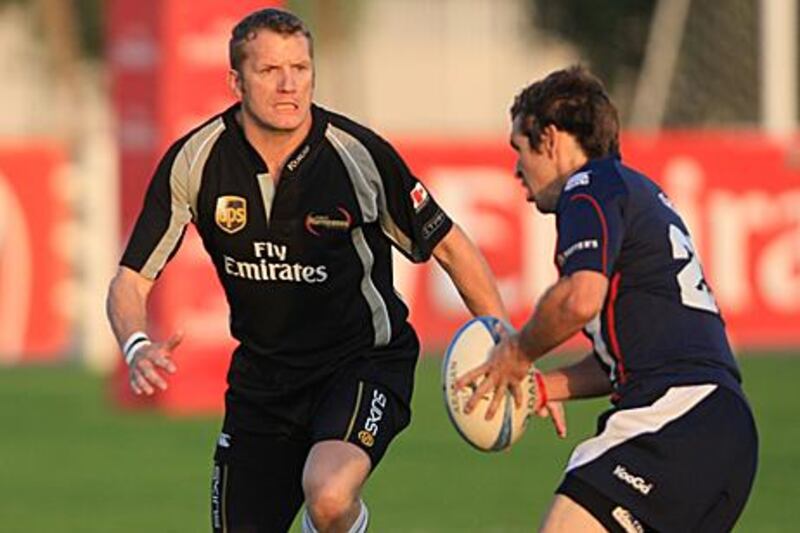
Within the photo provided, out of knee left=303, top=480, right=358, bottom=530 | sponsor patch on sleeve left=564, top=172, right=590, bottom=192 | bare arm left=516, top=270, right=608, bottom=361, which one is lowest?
knee left=303, top=480, right=358, bottom=530

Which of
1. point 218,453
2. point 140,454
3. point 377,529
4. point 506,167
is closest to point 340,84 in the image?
point 506,167

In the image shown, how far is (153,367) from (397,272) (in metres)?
16.6

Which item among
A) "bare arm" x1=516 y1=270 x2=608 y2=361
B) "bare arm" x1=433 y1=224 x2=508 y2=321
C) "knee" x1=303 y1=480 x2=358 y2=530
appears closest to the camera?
"bare arm" x1=516 y1=270 x2=608 y2=361

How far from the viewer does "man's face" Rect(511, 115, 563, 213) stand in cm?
776

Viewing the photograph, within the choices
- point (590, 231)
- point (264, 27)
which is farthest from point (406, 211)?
point (590, 231)

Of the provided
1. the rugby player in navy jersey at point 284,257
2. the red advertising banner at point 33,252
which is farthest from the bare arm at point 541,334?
the red advertising banner at point 33,252

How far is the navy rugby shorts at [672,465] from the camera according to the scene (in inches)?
293

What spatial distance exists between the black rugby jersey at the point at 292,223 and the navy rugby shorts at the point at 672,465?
1.83 metres

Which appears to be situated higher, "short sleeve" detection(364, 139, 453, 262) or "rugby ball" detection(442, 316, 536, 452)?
"short sleeve" detection(364, 139, 453, 262)

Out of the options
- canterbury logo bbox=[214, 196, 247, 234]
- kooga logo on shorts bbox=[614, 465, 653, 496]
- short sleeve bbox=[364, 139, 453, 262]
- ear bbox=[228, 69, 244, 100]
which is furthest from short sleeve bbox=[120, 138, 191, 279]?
kooga logo on shorts bbox=[614, 465, 653, 496]

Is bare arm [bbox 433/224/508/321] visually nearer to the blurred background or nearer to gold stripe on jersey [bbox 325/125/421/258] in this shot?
gold stripe on jersey [bbox 325/125/421/258]

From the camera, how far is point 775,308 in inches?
1025

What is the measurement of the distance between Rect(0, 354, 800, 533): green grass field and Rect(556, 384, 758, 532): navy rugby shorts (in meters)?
5.61

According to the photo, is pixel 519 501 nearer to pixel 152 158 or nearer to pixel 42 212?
pixel 152 158
